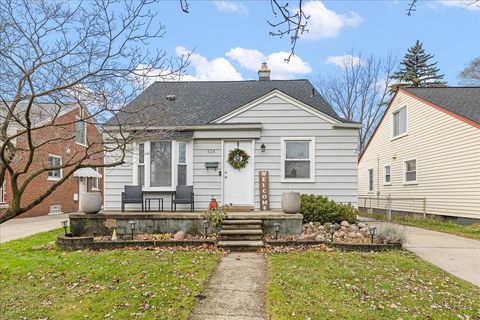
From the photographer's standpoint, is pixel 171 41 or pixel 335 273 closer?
pixel 171 41

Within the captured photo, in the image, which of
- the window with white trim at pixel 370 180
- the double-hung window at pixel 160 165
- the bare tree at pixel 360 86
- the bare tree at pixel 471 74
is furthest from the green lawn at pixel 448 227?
the bare tree at pixel 471 74

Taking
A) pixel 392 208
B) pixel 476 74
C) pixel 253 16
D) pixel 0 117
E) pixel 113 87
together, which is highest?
pixel 476 74

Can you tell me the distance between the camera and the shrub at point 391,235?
306 inches

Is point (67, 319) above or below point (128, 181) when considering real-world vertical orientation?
below

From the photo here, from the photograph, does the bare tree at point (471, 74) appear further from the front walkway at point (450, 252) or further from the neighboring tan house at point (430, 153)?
the front walkway at point (450, 252)

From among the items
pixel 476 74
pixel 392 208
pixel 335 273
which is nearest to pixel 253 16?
pixel 335 273

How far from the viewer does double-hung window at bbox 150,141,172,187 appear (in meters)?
10.9

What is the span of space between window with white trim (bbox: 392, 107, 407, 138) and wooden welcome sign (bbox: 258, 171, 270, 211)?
390 inches

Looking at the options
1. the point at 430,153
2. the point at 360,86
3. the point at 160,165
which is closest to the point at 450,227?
the point at 430,153

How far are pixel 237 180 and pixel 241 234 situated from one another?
116 inches

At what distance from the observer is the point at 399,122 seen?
1822 centimetres

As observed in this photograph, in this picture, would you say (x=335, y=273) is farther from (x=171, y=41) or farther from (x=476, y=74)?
(x=476, y=74)

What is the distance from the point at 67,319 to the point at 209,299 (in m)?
1.69

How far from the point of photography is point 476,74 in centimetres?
2931
